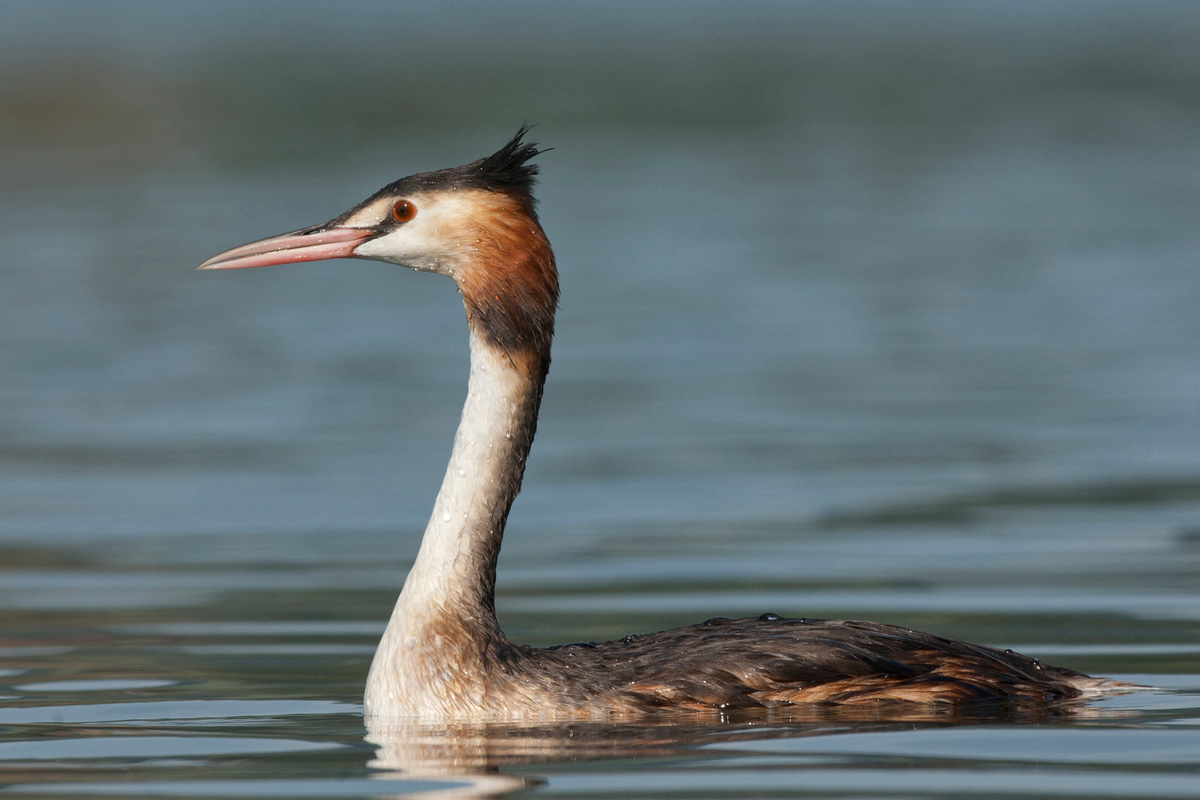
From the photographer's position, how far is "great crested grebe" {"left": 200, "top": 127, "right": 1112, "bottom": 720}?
29.1 feet

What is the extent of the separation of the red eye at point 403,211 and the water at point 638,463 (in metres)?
2.00

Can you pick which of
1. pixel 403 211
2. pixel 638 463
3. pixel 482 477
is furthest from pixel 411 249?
pixel 638 463

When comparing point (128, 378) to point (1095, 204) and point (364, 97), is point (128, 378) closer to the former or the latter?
point (1095, 204)

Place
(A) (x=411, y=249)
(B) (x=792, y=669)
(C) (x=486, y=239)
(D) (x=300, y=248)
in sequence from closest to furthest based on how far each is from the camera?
(B) (x=792, y=669)
(C) (x=486, y=239)
(A) (x=411, y=249)
(D) (x=300, y=248)

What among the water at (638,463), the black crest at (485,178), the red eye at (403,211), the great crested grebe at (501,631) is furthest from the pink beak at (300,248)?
the water at (638,463)

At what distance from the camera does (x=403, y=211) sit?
945 cm

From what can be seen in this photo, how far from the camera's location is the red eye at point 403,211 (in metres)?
9.44

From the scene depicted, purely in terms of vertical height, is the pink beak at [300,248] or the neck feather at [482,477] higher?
the pink beak at [300,248]

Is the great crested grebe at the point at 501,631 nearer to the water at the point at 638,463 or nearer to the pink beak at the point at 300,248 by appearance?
the pink beak at the point at 300,248

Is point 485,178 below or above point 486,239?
above

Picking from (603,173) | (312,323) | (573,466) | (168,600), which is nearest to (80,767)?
(168,600)

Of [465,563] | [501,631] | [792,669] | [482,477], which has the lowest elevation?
[792,669]

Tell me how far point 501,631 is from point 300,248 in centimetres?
178

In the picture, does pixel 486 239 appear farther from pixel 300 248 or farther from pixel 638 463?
pixel 638 463
